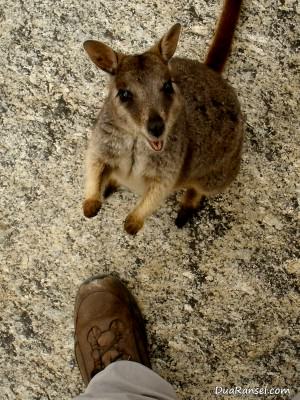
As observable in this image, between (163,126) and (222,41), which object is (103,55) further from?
(222,41)

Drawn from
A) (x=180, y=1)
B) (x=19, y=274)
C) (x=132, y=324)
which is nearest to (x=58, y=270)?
(x=19, y=274)

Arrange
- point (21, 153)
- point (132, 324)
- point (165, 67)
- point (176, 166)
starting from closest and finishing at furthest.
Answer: point (165, 67), point (176, 166), point (132, 324), point (21, 153)

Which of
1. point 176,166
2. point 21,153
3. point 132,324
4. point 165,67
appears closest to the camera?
point 165,67

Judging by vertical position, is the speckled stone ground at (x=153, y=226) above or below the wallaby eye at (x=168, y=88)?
below

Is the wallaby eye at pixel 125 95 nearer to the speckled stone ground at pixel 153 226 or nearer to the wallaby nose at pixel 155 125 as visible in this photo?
the wallaby nose at pixel 155 125

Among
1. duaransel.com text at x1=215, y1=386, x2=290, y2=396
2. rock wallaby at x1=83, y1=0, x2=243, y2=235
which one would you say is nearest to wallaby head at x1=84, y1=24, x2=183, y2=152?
rock wallaby at x1=83, y1=0, x2=243, y2=235

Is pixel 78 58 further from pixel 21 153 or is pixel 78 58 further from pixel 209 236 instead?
pixel 209 236

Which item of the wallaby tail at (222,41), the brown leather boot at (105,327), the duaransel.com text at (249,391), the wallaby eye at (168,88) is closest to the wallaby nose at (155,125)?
the wallaby eye at (168,88)
